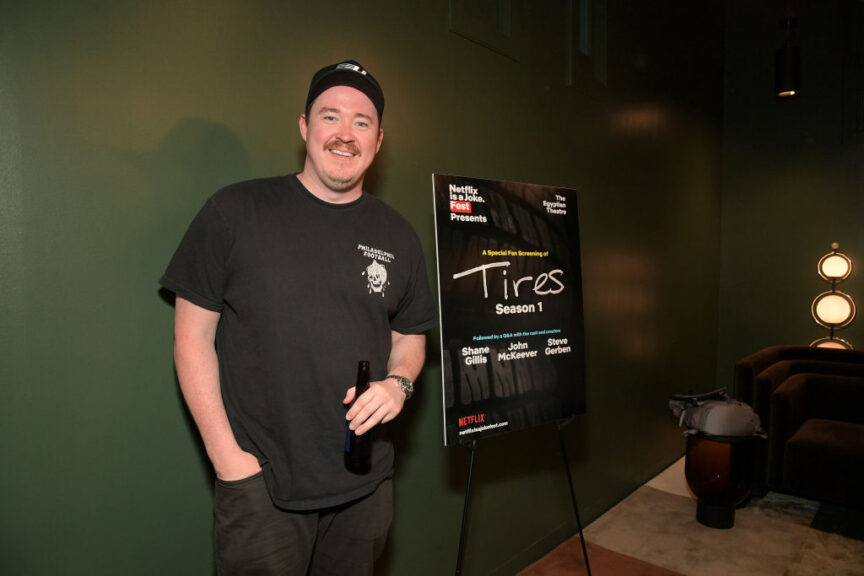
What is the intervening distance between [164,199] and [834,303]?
5.17 meters

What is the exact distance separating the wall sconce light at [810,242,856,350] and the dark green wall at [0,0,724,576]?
9.73ft

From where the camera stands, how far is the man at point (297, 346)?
1.27m

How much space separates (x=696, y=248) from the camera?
4.86 metres

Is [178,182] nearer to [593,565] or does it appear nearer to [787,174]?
[593,565]

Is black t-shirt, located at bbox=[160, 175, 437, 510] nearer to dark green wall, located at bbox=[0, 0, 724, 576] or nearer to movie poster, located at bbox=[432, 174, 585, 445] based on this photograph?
dark green wall, located at bbox=[0, 0, 724, 576]

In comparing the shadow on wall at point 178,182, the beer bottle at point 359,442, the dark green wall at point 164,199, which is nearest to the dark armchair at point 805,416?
the dark green wall at point 164,199

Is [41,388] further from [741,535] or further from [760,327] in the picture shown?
[760,327]

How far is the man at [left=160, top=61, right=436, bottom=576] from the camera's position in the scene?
1.27m

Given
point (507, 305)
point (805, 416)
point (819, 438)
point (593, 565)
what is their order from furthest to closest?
point (805, 416)
point (819, 438)
point (593, 565)
point (507, 305)

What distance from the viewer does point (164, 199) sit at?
1.44 metres

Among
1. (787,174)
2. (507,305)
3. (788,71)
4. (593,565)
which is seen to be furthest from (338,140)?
(787,174)

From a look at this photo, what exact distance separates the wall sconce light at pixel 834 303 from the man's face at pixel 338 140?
461cm

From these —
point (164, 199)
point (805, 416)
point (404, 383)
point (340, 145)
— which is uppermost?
point (340, 145)

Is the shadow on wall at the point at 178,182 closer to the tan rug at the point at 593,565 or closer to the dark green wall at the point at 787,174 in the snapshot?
the tan rug at the point at 593,565
